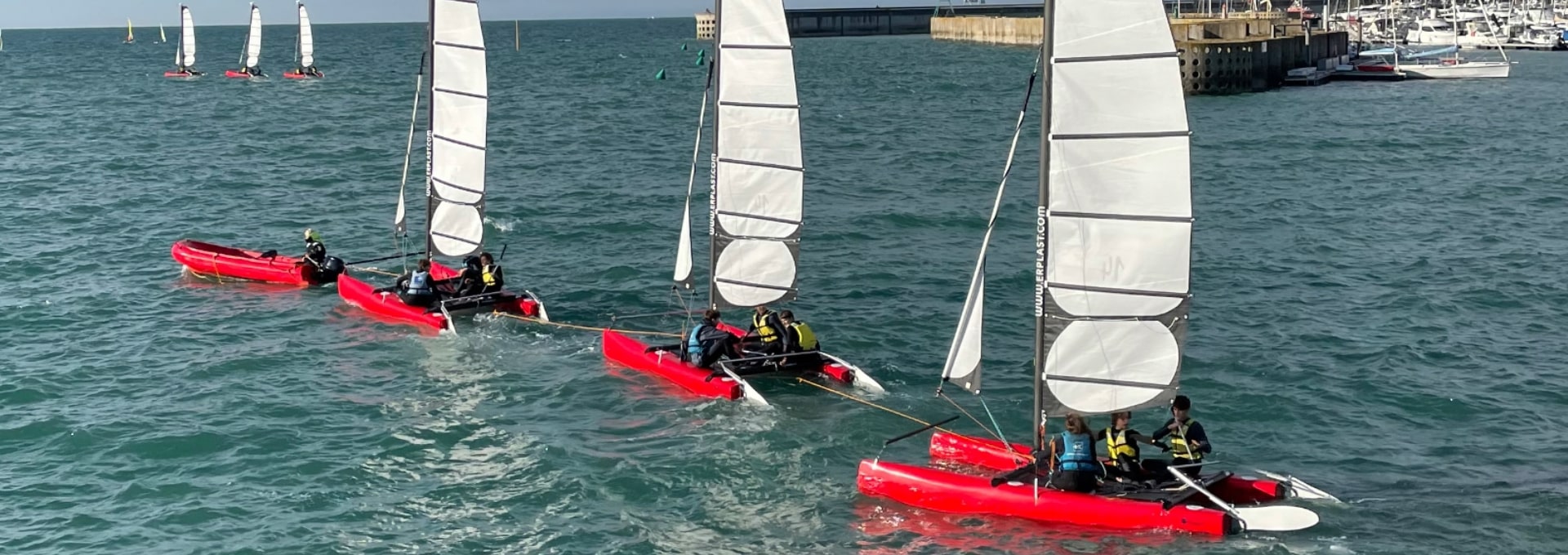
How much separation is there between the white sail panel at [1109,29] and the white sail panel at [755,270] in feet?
34.7

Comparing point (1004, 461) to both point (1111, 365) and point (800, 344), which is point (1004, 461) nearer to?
point (1111, 365)

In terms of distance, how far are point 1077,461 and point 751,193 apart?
1026 cm

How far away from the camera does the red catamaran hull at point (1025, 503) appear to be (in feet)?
66.3

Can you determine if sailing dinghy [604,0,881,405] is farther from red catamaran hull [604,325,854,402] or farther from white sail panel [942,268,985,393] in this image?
white sail panel [942,268,985,393]

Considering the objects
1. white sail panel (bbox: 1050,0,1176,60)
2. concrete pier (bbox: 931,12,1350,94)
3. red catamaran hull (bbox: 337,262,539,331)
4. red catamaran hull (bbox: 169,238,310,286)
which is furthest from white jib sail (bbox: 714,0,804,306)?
concrete pier (bbox: 931,12,1350,94)

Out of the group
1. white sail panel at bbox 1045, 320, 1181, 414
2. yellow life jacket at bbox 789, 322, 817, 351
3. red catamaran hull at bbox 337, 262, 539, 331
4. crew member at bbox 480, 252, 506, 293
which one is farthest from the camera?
crew member at bbox 480, 252, 506, 293

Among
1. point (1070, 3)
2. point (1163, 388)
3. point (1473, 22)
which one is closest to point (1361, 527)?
point (1163, 388)

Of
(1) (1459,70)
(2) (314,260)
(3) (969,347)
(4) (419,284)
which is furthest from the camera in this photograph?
(1) (1459,70)

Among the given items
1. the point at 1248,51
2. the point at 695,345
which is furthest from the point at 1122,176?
the point at 1248,51

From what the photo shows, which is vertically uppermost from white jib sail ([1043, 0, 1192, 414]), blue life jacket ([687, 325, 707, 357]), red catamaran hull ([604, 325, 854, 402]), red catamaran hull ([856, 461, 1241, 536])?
white jib sail ([1043, 0, 1192, 414])

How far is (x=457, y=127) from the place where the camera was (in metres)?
33.8

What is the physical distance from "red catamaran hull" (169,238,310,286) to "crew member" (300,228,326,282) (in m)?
0.15

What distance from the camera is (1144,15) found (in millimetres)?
19188

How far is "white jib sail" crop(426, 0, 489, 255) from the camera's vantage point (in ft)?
108
